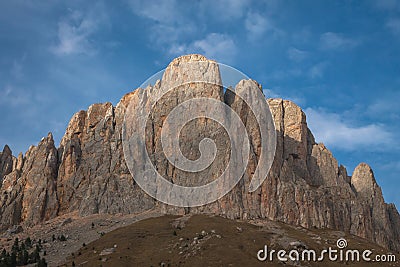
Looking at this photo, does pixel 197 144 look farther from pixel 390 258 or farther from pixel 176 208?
pixel 390 258

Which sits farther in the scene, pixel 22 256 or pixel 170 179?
pixel 170 179

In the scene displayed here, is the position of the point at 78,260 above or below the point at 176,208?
below

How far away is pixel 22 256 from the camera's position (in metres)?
128

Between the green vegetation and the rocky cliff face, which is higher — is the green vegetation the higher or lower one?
the lower one

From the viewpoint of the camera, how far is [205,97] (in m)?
193

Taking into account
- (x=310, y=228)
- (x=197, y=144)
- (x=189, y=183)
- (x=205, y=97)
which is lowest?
(x=310, y=228)

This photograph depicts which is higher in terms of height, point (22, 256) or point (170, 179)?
point (170, 179)

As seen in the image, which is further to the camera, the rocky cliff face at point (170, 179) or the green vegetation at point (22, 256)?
the rocky cliff face at point (170, 179)

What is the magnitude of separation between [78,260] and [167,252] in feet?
68.5

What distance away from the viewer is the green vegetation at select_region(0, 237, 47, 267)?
125 m

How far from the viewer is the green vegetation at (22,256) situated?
4904 inches

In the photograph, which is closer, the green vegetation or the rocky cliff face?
the green vegetation

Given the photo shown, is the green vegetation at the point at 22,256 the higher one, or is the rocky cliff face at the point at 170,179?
the rocky cliff face at the point at 170,179

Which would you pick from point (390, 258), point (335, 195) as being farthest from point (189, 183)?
point (390, 258)
